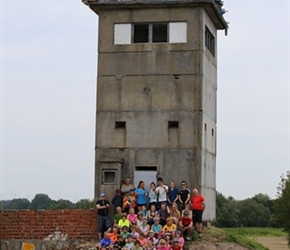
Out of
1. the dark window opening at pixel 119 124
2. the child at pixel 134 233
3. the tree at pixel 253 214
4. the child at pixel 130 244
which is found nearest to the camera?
the child at pixel 130 244

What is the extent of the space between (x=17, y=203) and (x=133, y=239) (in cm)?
3863

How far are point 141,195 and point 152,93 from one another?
3.79m

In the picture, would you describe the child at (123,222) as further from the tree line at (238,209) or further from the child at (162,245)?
the tree line at (238,209)

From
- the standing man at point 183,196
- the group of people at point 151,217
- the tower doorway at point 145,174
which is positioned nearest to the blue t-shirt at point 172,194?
the group of people at point 151,217

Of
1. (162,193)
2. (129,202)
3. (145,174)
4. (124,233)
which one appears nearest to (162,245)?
(124,233)

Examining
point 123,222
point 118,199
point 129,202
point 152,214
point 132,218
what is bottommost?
point 123,222

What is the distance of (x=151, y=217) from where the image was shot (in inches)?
1011

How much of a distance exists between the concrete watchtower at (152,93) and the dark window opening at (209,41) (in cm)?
49

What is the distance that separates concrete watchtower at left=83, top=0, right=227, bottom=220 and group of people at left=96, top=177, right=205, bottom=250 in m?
0.93

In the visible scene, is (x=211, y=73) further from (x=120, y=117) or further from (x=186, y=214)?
(x=186, y=214)

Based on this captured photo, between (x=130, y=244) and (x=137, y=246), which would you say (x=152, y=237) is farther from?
(x=130, y=244)

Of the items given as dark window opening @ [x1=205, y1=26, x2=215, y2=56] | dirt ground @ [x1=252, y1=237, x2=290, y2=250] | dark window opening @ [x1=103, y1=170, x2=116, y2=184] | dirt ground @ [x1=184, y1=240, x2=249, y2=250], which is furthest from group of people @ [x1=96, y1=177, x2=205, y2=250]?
dirt ground @ [x1=252, y1=237, x2=290, y2=250]

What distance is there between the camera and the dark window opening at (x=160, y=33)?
28.9 meters

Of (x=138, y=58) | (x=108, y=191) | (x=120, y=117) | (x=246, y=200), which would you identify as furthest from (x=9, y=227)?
(x=246, y=200)
